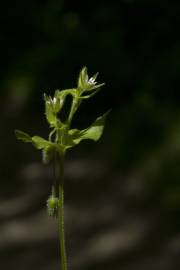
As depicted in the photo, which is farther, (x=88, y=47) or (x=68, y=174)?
(x=88, y=47)

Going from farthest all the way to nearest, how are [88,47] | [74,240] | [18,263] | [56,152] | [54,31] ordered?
[54,31] → [88,47] → [74,240] → [18,263] → [56,152]

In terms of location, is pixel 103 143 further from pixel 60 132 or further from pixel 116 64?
pixel 60 132

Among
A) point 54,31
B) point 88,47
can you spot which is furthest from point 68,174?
point 54,31

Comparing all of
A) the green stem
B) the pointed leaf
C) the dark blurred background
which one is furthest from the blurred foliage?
the green stem

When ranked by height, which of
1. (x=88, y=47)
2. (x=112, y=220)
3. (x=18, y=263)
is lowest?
(x=18, y=263)

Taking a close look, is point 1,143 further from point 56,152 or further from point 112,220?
point 56,152

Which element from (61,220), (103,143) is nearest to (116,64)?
(103,143)
